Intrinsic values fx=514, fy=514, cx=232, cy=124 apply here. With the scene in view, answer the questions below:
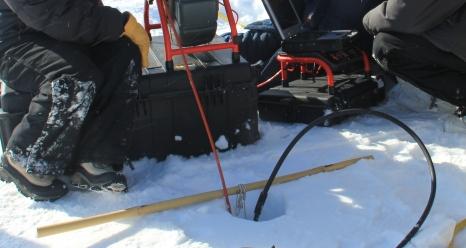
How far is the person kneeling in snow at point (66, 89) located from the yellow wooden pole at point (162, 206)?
260 millimetres

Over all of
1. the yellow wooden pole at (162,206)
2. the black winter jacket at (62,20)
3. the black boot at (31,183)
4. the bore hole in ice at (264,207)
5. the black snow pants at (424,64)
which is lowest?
the bore hole in ice at (264,207)

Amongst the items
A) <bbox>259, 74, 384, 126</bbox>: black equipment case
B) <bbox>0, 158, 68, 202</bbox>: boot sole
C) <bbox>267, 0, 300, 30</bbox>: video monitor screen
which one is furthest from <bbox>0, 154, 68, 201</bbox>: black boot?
<bbox>267, 0, 300, 30</bbox>: video monitor screen

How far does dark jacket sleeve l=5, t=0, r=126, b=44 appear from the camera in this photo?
2137mm

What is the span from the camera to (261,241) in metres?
2.00

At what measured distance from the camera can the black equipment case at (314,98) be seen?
10.5ft

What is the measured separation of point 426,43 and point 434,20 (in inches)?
7.9

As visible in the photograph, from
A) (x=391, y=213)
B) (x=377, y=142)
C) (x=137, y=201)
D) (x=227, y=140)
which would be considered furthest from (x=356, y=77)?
(x=137, y=201)

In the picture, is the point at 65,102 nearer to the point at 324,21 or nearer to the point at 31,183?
the point at 31,183

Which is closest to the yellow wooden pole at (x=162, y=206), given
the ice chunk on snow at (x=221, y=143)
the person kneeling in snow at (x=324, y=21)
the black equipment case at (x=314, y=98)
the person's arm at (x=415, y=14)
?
the ice chunk on snow at (x=221, y=143)

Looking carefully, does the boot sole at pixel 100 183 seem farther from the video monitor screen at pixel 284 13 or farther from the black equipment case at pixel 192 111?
the video monitor screen at pixel 284 13

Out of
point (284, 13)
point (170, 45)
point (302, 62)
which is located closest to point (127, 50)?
point (170, 45)

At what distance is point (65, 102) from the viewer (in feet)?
7.27

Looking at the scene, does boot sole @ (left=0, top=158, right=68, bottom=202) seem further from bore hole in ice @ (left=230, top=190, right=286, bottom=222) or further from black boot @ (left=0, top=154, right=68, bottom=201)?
bore hole in ice @ (left=230, top=190, right=286, bottom=222)

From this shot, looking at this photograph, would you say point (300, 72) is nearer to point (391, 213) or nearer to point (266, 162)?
point (266, 162)
